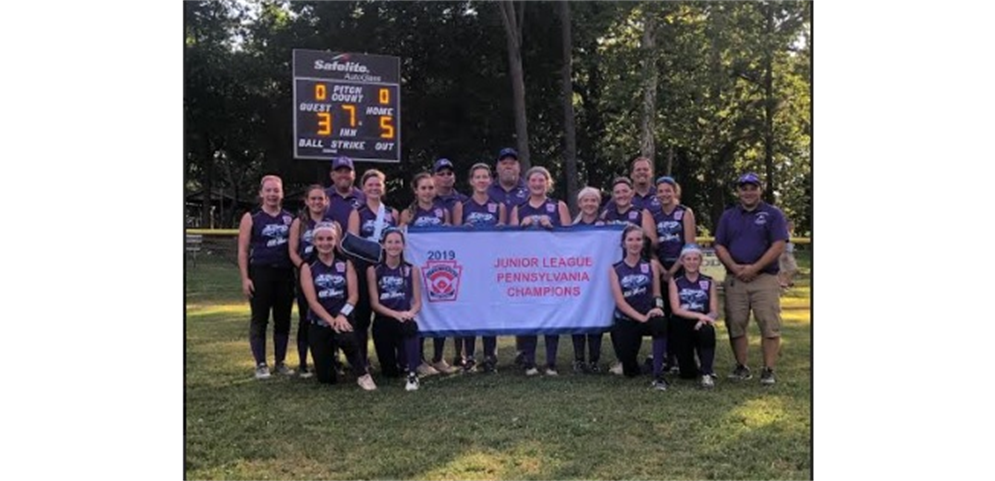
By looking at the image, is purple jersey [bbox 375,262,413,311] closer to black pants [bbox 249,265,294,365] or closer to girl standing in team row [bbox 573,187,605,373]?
black pants [bbox 249,265,294,365]

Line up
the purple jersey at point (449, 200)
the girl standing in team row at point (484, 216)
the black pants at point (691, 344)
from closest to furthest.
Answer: the black pants at point (691, 344) → the girl standing in team row at point (484, 216) → the purple jersey at point (449, 200)

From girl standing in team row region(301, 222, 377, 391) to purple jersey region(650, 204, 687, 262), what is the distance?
235cm

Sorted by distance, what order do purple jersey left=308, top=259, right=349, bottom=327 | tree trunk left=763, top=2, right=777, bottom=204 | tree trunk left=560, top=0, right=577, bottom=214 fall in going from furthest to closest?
1. tree trunk left=763, top=2, right=777, bottom=204
2. tree trunk left=560, top=0, right=577, bottom=214
3. purple jersey left=308, top=259, right=349, bottom=327

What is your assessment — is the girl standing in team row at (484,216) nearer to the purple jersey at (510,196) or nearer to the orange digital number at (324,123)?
the purple jersey at (510,196)

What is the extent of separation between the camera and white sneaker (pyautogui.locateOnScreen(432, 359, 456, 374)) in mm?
6637

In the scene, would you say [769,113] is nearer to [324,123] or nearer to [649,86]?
[649,86]

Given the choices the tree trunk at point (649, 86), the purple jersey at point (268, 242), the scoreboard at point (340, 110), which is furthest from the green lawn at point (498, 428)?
the tree trunk at point (649, 86)

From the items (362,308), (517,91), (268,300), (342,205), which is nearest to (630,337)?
(362,308)

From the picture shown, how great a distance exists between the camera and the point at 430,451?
4406mm

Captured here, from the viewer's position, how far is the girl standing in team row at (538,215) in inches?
259

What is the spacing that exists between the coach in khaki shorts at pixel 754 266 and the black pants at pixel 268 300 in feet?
10.9

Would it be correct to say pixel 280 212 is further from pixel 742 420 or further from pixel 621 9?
pixel 621 9

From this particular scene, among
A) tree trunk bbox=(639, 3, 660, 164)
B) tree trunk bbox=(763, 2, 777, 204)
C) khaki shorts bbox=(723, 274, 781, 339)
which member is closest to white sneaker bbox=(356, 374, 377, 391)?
khaki shorts bbox=(723, 274, 781, 339)

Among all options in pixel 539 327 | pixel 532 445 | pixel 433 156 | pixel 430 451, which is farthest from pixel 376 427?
pixel 433 156
